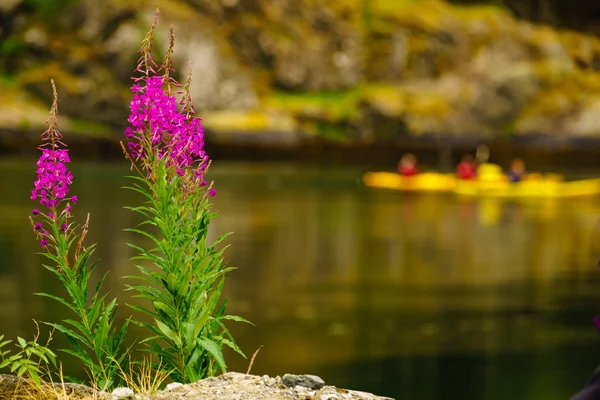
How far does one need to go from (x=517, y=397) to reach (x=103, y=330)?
19.6 ft

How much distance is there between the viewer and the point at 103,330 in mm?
8078

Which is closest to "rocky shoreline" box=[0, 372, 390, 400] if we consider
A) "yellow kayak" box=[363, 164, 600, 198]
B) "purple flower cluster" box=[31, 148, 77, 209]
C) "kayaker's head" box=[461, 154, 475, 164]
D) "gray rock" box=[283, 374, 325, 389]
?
"gray rock" box=[283, 374, 325, 389]

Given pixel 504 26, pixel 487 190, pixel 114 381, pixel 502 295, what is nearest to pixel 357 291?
pixel 502 295

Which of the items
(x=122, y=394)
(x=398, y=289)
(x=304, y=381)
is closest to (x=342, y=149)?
(x=398, y=289)

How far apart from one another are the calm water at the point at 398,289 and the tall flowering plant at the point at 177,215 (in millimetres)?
3005

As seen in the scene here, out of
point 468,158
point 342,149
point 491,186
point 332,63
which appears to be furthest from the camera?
point 332,63

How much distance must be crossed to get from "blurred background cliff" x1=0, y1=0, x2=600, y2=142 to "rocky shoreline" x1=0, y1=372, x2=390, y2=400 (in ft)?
282

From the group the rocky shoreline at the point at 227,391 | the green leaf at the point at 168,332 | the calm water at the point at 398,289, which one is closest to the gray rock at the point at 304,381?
the rocky shoreline at the point at 227,391

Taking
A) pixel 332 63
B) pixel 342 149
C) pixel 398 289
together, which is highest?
pixel 332 63

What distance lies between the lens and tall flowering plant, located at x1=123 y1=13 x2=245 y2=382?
26.0ft

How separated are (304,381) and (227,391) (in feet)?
1.81

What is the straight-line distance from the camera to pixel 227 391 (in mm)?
7688

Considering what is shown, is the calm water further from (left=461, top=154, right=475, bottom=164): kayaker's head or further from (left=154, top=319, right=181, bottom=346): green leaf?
(left=461, top=154, right=475, bottom=164): kayaker's head

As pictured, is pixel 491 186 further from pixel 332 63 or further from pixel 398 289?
pixel 332 63
